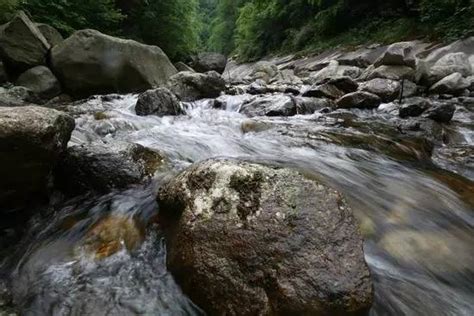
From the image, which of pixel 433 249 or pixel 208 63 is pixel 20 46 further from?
pixel 433 249

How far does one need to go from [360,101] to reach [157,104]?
4.33 metres

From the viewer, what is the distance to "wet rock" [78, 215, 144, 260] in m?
2.74

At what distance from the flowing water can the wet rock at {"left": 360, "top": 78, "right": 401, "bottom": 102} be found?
3917 mm

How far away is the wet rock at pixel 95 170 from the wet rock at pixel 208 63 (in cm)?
1394

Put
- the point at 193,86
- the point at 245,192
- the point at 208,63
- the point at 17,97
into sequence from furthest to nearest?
the point at 208,63, the point at 193,86, the point at 17,97, the point at 245,192

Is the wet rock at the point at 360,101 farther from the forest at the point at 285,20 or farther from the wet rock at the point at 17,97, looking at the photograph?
the forest at the point at 285,20

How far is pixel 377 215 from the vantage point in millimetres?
3240

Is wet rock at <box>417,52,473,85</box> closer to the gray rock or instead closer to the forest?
the forest

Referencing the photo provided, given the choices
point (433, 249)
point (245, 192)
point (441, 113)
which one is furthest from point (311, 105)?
point (245, 192)

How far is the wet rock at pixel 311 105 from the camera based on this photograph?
27.2 feet

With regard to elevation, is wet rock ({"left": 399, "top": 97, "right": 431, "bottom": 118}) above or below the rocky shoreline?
below

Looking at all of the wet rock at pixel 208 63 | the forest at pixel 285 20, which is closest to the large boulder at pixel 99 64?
the forest at pixel 285 20

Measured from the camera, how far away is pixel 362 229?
2.97 metres

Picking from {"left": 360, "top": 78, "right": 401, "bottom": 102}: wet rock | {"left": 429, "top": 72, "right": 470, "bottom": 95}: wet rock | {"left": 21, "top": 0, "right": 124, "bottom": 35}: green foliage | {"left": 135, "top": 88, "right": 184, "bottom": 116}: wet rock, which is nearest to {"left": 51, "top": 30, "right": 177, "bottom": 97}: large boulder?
{"left": 135, "top": 88, "right": 184, "bottom": 116}: wet rock
